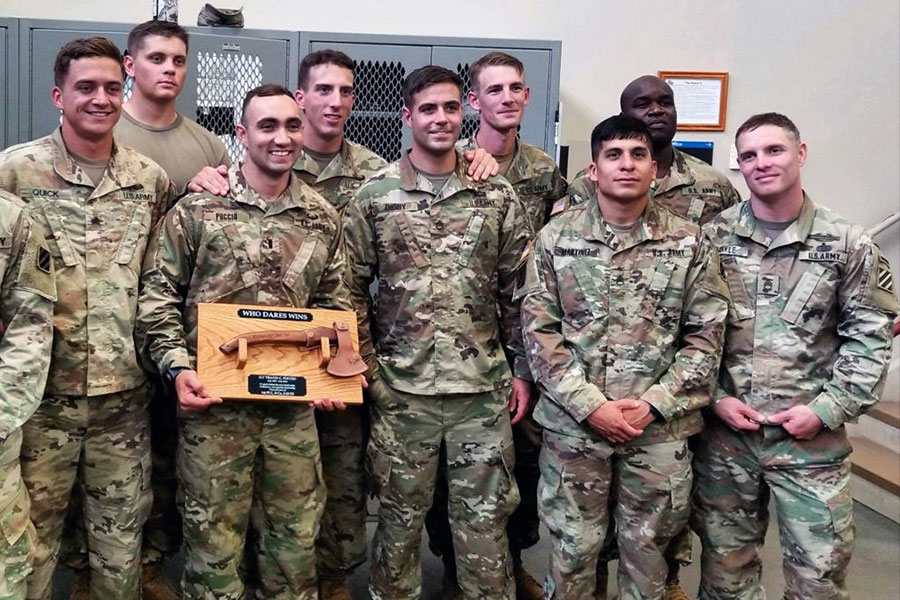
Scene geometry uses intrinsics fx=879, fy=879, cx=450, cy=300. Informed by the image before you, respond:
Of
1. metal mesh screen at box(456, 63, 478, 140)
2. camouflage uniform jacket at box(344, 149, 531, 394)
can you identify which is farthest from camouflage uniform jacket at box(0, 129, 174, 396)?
metal mesh screen at box(456, 63, 478, 140)

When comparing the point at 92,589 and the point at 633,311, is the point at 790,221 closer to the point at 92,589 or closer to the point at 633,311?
the point at 633,311

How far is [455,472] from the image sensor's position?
2.60 m

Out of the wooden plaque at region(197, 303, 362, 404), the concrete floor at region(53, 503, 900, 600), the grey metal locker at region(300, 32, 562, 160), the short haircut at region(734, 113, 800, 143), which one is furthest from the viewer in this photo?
the grey metal locker at region(300, 32, 562, 160)

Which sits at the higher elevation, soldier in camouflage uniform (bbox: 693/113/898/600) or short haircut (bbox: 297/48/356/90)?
short haircut (bbox: 297/48/356/90)

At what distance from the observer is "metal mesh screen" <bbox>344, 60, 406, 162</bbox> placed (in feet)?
11.7

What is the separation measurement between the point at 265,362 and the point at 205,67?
1596mm

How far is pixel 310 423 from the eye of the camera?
2.52m

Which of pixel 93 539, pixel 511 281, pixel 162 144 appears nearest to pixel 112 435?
pixel 93 539

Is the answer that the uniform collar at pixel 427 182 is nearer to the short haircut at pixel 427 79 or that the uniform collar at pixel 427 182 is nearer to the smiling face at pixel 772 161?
the short haircut at pixel 427 79

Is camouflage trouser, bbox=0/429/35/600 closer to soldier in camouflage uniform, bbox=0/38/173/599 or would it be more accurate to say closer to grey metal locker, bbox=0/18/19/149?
soldier in camouflage uniform, bbox=0/38/173/599

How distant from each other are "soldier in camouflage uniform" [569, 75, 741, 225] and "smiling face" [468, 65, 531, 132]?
31 centimetres

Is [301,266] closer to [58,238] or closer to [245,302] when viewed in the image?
[245,302]

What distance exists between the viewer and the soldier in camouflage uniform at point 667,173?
2969 mm

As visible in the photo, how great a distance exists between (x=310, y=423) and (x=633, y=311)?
0.97 meters
